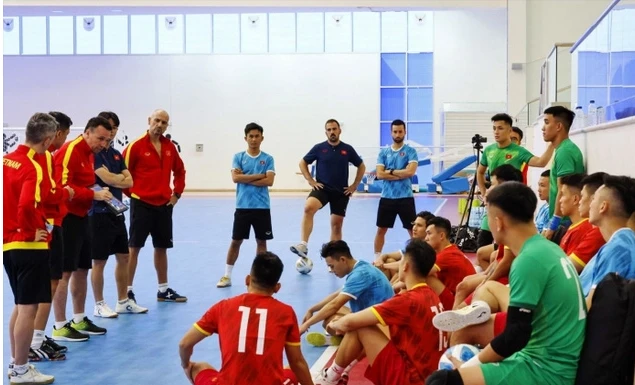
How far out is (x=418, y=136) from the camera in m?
32.0

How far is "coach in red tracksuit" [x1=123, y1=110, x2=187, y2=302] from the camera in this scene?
8633 mm

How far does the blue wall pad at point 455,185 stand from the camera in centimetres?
2617

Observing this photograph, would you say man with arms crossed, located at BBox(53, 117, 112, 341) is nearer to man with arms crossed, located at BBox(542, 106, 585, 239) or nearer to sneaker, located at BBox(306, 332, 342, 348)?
sneaker, located at BBox(306, 332, 342, 348)

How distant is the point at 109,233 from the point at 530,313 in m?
5.27

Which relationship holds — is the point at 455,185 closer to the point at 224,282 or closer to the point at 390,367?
the point at 224,282

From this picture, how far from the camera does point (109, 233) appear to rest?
786cm

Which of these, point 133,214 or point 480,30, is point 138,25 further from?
point 133,214

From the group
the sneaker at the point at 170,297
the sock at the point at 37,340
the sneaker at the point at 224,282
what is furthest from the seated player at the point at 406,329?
the sneaker at the point at 224,282

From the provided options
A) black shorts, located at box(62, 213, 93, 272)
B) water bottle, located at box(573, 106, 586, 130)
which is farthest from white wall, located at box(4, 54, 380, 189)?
black shorts, located at box(62, 213, 93, 272)

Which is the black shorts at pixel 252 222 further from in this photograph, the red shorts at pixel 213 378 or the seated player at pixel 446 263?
the red shorts at pixel 213 378

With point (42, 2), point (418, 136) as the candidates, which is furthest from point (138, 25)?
point (418, 136)

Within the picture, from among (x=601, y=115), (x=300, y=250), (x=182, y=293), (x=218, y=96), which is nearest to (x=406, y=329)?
(x=601, y=115)

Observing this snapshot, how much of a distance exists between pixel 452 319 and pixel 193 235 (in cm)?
1146

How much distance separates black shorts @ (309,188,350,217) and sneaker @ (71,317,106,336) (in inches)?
173
